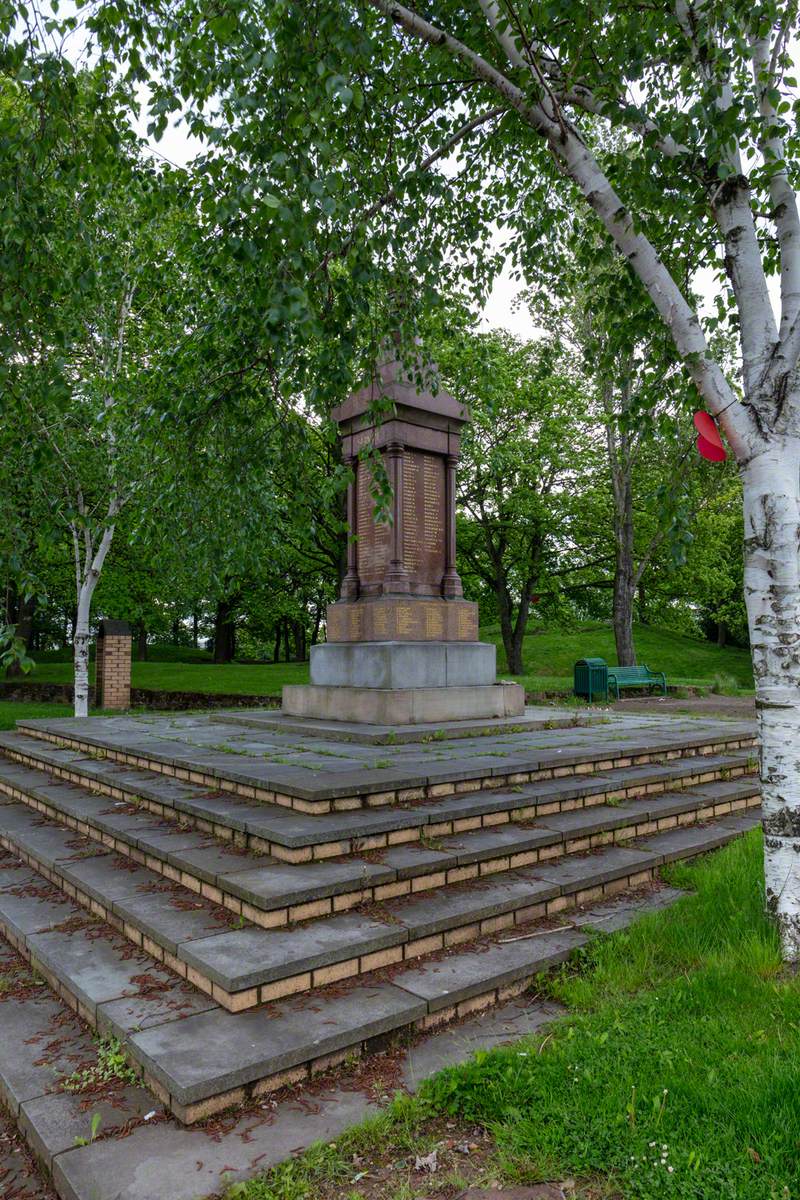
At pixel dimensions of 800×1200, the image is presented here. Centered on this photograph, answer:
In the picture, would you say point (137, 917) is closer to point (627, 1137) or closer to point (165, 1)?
point (627, 1137)

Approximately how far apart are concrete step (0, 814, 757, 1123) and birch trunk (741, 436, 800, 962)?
106 cm

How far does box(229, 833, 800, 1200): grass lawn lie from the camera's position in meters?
2.37

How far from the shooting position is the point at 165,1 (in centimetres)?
462

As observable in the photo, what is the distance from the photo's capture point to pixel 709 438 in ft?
14.3

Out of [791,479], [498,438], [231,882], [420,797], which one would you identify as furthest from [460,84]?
[498,438]

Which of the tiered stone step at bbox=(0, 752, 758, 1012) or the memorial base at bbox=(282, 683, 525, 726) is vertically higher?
the memorial base at bbox=(282, 683, 525, 726)

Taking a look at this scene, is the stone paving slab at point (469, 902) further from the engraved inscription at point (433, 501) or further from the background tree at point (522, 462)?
the background tree at point (522, 462)

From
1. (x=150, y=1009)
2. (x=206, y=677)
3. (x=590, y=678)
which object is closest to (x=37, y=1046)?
(x=150, y=1009)

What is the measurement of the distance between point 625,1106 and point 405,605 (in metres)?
6.33

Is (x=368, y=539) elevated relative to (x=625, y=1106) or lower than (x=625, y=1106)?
elevated

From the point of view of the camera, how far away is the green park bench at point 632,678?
17.5 m

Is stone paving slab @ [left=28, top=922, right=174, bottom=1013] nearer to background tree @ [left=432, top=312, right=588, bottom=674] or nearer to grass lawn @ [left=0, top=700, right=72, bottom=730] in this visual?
grass lawn @ [left=0, top=700, right=72, bottom=730]

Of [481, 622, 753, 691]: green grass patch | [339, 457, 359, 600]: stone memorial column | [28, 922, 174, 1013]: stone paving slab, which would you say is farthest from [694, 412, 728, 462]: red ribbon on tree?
[481, 622, 753, 691]: green grass patch

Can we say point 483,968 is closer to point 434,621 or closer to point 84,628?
point 434,621
